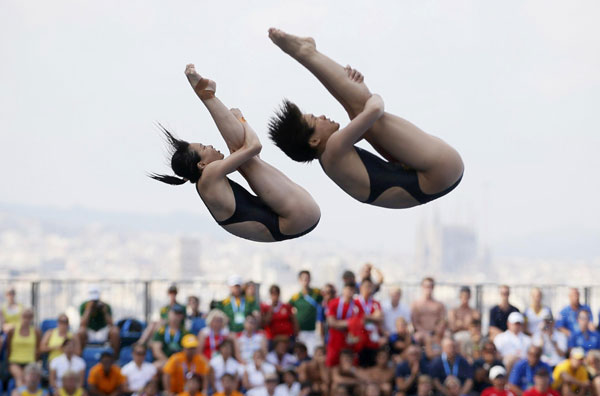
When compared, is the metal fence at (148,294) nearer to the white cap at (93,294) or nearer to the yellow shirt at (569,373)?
the white cap at (93,294)

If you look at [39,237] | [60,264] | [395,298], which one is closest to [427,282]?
[395,298]

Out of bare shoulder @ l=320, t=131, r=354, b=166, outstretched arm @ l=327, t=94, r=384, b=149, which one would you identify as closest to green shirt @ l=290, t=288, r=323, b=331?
bare shoulder @ l=320, t=131, r=354, b=166

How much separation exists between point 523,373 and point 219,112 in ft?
21.8

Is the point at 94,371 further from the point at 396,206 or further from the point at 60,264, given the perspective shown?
the point at 60,264

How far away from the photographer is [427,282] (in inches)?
505

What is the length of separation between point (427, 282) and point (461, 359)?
107cm

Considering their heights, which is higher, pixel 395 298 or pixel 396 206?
pixel 396 206

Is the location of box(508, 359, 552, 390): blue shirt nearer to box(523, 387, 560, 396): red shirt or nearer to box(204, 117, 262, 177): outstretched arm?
box(523, 387, 560, 396): red shirt

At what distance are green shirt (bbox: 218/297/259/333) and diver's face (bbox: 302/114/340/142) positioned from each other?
6369mm

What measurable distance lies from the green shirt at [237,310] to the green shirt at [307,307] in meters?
0.51

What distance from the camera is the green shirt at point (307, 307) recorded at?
42.9ft

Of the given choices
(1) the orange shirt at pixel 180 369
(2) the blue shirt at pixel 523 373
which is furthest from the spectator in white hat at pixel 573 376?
(1) the orange shirt at pixel 180 369

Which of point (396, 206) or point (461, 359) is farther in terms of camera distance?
point (461, 359)

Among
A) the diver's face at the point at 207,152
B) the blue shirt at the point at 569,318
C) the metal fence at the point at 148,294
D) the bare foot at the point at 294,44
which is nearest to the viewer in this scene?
the bare foot at the point at 294,44
